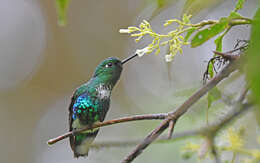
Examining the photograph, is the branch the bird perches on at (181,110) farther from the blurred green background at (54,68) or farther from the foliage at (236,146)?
the blurred green background at (54,68)

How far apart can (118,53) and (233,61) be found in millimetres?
8378

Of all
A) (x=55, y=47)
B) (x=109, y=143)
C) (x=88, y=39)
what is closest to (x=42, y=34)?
(x=55, y=47)

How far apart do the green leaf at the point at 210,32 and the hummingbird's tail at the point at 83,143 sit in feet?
3.20

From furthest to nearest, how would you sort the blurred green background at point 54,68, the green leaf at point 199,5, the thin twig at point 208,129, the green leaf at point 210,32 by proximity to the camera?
the blurred green background at point 54,68 < the thin twig at point 208,129 < the green leaf at point 199,5 < the green leaf at point 210,32

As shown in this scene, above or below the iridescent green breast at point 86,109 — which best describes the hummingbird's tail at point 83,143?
below

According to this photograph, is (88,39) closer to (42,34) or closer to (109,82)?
(42,34)

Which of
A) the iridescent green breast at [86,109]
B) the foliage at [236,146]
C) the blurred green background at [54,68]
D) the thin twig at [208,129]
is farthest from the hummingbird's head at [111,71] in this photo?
the blurred green background at [54,68]

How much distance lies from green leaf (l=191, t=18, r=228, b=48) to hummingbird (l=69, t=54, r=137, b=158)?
3.45 feet

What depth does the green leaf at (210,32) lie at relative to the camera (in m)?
0.95

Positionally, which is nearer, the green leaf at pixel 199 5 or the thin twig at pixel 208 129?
the green leaf at pixel 199 5

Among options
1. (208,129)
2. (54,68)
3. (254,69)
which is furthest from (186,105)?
(54,68)

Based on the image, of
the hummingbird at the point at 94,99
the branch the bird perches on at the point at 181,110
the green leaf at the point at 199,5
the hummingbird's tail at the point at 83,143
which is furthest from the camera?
the hummingbird at the point at 94,99

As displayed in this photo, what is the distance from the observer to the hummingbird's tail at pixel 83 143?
187 centimetres

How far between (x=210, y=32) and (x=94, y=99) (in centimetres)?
126
